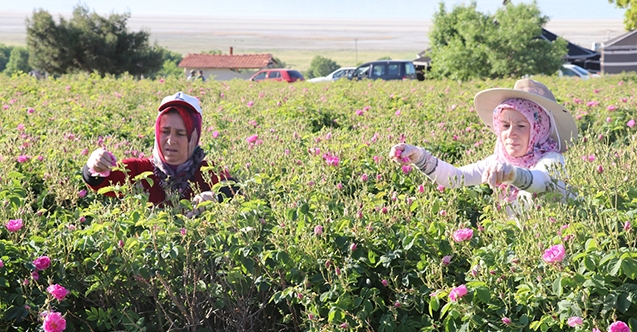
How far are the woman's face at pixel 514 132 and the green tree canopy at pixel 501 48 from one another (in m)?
21.7

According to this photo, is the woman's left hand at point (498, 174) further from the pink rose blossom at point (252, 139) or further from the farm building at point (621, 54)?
the farm building at point (621, 54)

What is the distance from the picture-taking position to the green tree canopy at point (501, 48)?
25922 millimetres

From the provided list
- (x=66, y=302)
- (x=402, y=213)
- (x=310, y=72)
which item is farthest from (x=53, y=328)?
(x=310, y=72)

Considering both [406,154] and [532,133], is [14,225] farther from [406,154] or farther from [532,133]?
[532,133]

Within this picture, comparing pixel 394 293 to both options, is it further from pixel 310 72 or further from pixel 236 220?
pixel 310 72

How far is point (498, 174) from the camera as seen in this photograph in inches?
120

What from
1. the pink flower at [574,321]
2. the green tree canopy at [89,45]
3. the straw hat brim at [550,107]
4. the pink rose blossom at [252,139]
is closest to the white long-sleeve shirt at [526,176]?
the straw hat brim at [550,107]

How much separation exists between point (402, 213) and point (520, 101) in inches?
52.0

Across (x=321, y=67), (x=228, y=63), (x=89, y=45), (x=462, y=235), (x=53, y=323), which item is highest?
(x=462, y=235)

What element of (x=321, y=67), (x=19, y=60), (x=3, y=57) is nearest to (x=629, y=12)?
(x=321, y=67)

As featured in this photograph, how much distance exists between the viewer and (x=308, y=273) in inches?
103

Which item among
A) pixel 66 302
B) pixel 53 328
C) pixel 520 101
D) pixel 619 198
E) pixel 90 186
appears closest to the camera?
Answer: pixel 53 328

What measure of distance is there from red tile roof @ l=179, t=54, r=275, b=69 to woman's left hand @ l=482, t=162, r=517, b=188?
74.2 meters

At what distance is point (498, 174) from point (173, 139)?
5.65 feet
